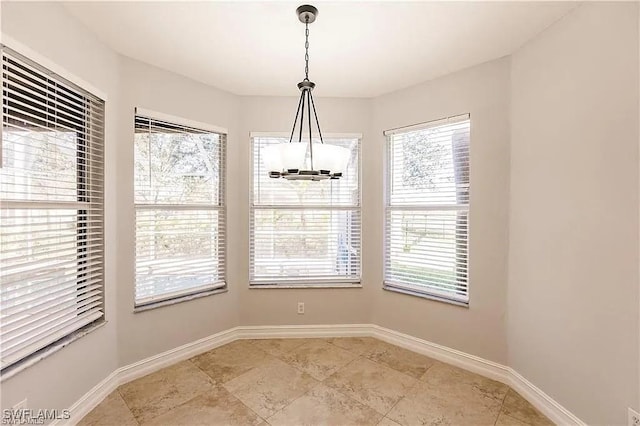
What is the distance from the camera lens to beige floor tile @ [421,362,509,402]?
2186 millimetres

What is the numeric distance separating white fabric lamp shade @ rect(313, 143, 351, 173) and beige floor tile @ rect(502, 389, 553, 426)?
6.50ft

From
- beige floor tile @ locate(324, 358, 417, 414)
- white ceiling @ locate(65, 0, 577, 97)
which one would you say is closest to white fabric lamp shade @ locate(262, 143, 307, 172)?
white ceiling @ locate(65, 0, 577, 97)

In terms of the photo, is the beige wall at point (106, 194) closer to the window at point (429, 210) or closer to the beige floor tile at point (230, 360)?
the beige floor tile at point (230, 360)

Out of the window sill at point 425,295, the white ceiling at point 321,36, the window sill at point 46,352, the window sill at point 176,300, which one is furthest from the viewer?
the window sill at point 425,295

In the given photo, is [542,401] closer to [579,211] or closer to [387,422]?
[387,422]

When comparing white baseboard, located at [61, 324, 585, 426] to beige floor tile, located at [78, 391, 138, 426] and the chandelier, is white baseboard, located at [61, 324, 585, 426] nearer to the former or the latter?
beige floor tile, located at [78, 391, 138, 426]

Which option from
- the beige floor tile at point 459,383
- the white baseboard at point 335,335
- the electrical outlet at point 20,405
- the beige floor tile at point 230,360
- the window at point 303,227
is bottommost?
the beige floor tile at point 459,383

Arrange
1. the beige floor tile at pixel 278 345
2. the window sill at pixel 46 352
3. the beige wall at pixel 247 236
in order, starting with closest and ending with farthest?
the window sill at pixel 46 352 → the beige floor tile at pixel 278 345 → the beige wall at pixel 247 236

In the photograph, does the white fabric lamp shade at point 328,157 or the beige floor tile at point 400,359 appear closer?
the white fabric lamp shade at point 328,157

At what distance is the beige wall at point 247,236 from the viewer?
303cm

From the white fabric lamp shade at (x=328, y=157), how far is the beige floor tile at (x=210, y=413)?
Result: 1646mm

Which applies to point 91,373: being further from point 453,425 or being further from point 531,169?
point 531,169

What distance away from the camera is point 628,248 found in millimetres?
1525

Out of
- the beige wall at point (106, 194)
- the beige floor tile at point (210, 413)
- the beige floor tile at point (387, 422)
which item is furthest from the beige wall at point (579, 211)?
the beige wall at point (106, 194)
